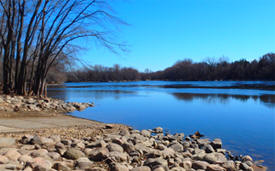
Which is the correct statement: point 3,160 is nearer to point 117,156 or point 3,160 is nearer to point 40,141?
point 40,141

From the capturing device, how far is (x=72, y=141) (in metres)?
4.64

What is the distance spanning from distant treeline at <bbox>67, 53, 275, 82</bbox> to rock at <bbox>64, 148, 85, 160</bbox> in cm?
4717

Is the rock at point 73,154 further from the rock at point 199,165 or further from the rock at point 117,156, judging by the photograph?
the rock at point 199,165

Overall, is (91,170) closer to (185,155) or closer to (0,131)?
(185,155)

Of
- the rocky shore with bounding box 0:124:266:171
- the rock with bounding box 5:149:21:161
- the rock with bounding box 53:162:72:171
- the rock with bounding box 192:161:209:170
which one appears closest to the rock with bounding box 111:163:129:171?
the rocky shore with bounding box 0:124:266:171

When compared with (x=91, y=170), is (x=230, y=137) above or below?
below

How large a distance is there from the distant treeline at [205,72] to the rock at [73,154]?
47.2m

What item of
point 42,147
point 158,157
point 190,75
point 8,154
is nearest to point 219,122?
point 158,157

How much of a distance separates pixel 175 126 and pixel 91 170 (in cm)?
628

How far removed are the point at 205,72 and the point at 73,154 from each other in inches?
4124

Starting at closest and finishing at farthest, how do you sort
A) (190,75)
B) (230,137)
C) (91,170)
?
1. (91,170)
2. (230,137)
3. (190,75)

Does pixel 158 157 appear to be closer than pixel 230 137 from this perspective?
Yes

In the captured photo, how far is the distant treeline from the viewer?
78400 mm

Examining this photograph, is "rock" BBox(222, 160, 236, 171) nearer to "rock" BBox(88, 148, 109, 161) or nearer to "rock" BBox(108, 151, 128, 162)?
"rock" BBox(108, 151, 128, 162)
